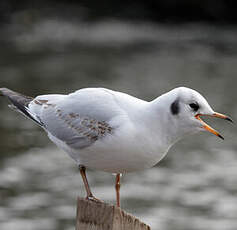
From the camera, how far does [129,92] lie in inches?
531

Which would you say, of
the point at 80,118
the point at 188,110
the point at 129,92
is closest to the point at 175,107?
the point at 188,110

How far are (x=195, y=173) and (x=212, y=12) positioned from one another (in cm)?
1119

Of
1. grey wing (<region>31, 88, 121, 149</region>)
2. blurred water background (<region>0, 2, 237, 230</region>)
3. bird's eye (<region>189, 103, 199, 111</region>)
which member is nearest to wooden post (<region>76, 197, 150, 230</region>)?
grey wing (<region>31, 88, 121, 149</region>)

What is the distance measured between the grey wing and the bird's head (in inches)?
12.4

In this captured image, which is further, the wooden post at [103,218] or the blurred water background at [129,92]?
the blurred water background at [129,92]

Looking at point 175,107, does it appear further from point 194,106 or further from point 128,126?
point 128,126

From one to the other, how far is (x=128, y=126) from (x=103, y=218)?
0.56 metres

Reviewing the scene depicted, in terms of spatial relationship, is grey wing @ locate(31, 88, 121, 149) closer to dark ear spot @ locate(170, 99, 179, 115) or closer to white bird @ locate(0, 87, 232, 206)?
white bird @ locate(0, 87, 232, 206)

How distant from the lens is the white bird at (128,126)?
337cm

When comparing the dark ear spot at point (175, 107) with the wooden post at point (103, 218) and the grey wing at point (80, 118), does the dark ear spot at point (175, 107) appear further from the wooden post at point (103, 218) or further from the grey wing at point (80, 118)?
the wooden post at point (103, 218)

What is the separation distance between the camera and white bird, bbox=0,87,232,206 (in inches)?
133

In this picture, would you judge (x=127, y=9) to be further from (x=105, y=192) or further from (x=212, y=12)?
(x=105, y=192)

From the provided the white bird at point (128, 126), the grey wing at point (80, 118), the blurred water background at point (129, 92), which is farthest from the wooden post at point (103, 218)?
the blurred water background at point (129, 92)

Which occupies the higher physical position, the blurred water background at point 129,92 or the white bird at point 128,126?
the blurred water background at point 129,92
